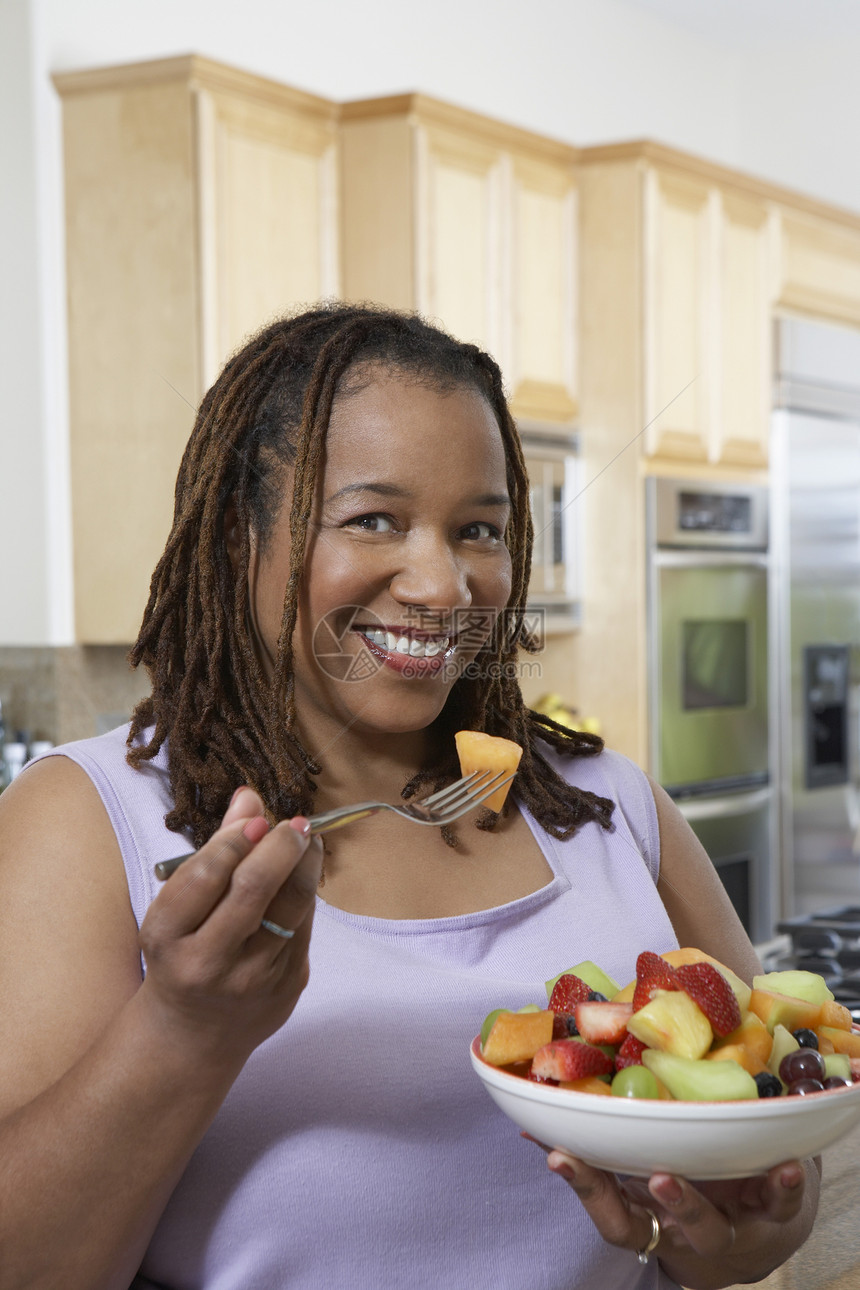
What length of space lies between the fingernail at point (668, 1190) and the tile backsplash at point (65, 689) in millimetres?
2240

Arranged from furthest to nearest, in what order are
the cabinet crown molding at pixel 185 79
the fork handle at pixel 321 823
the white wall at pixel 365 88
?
the white wall at pixel 365 88 < the cabinet crown molding at pixel 185 79 < the fork handle at pixel 321 823

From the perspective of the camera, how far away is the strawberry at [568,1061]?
78cm

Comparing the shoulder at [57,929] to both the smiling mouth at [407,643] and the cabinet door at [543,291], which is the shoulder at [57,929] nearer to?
the smiling mouth at [407,643]

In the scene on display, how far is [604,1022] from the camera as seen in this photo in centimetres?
81

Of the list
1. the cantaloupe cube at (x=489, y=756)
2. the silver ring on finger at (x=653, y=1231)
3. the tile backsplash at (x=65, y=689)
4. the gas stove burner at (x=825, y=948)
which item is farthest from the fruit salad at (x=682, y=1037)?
the tile backsplash at (x=65, y=689)

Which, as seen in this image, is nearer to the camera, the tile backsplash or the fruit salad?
the fruit salad

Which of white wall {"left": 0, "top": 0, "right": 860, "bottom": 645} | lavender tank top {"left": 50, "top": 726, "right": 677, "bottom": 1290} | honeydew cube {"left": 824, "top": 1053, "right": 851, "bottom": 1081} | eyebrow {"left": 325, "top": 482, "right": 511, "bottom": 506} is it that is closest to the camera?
honeydew cube {"left": 824, "top": 1053, "right": 851, "bottom": 1081}

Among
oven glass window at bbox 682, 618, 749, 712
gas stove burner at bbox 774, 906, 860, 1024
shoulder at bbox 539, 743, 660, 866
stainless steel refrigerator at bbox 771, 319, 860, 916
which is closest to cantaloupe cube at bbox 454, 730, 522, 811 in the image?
shoulder at bbox 539, 743, 660, 866

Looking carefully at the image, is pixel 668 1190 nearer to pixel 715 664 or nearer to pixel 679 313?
pixel 715 664

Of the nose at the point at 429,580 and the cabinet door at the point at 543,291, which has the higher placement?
the cabinet door at the point at 543,291

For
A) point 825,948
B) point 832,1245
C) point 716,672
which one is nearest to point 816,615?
point 716,672

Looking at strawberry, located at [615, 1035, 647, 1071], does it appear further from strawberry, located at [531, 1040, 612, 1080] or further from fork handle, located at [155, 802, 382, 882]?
fork handle, located at [155, 802, 382, 882]

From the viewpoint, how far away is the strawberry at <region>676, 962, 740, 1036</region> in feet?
2.66

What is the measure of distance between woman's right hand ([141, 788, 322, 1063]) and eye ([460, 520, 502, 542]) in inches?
14.6
